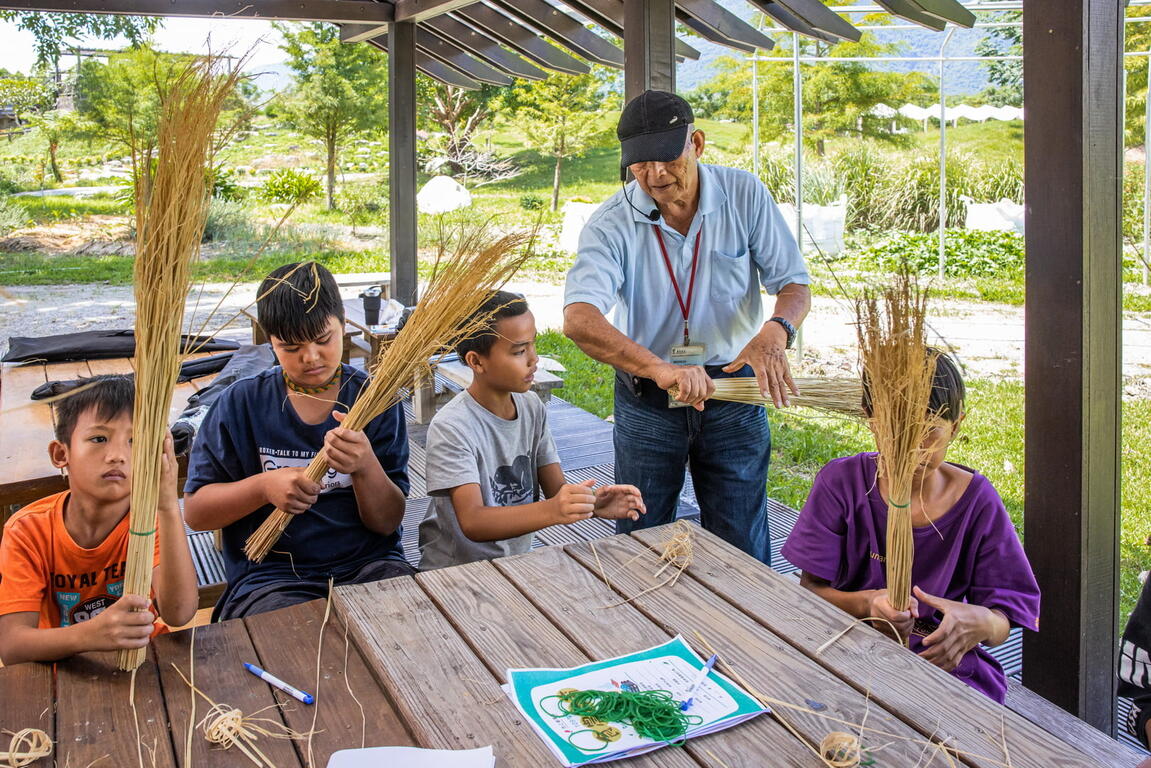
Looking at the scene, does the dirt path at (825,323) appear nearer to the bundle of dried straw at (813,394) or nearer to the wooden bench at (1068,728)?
the bundle of dried straw at (813,394)

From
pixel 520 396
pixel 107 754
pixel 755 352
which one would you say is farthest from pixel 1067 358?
pixel 107 754

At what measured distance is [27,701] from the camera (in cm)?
152

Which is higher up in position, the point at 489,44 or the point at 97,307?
the point at 489,44

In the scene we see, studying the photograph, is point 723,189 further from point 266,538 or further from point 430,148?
point 430,148

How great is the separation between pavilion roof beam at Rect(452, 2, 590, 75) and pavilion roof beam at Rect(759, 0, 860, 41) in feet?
7.63

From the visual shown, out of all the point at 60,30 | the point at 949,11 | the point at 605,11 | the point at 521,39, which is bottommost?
the point at 949,11

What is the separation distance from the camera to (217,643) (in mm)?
1717

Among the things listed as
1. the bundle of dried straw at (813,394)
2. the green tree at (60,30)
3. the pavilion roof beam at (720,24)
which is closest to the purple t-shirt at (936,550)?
the bundle of dried straw at (813,394)

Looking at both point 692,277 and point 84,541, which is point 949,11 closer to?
point 692,277

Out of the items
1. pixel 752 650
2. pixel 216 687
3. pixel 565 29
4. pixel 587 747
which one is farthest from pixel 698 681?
pixel 565 29

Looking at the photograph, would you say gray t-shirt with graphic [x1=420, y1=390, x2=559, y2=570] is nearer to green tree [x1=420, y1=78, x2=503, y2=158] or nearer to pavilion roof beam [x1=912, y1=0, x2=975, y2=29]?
pavilion roof beam [x1=912, y1=0, x2=975, y2=29]

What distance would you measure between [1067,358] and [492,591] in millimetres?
1358

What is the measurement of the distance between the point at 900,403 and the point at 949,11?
161cm

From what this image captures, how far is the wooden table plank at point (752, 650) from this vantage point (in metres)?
1.40
